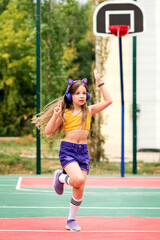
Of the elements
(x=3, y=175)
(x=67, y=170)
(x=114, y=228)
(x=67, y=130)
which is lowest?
(x=3, y=175)

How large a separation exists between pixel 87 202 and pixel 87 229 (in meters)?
2.11

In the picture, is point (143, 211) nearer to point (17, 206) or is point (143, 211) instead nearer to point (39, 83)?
point (17, 206)

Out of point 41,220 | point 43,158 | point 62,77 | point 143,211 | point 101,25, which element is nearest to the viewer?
point 41,220

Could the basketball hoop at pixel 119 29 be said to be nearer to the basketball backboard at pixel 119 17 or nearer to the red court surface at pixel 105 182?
the basketball backboard at pixel 119 17

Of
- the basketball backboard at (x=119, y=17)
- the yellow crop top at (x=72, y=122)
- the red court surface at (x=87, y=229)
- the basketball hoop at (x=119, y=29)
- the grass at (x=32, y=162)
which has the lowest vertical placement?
the grass at (x=32, y=162)

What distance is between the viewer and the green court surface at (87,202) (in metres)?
6.33

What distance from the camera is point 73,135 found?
5.16 meters

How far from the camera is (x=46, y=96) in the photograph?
12156mm

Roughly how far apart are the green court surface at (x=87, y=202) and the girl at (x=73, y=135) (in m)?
1.13

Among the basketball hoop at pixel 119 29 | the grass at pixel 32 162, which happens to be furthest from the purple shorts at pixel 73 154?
the grass at pixel 32 162

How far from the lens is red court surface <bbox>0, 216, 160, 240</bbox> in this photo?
15.5ft

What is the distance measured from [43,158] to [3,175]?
3.56 ft

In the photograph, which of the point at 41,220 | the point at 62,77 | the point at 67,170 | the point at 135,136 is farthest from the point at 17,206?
the point at 62,77

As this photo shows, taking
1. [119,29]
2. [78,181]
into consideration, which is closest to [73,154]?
[78,181]
